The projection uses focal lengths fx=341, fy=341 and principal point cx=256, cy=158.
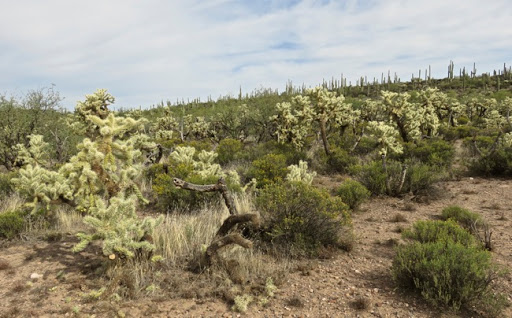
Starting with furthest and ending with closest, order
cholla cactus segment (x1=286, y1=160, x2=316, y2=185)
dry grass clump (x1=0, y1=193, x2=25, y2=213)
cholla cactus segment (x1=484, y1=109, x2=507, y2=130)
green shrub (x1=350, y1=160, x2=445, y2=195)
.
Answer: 1. cholla cactus segment (x1=484, y1=109, x2=507, y2=130)
2. green shrub (x1=350, y1=160, x2=445, y2=195)
3. cholla cactus segment (x1=286, y1=160, x2=316, y2=185)
4. dry grass clump (x1=0, y1=193, x2=25, y2=213)

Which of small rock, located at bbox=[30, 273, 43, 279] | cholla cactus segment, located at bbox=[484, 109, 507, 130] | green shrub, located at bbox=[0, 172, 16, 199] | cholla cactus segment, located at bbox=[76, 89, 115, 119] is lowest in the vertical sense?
small rock, located at bbox=[30, 273, 43, 279]

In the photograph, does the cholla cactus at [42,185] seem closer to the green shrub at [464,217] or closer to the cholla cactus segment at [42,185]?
the cholla cactus segment at [42,185]

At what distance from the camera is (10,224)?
6297 mm

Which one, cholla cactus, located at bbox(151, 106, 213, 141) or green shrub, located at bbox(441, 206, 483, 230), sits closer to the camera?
green shrub, located at bbox(441, 206, 483, 230)

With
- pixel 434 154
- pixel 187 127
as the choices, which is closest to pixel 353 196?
pixel 434 154

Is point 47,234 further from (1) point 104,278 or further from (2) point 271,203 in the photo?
(2) point 271,203

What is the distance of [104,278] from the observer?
4586mm

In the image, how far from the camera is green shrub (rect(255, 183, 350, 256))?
550cm

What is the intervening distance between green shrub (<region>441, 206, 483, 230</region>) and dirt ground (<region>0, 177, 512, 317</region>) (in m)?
0.36

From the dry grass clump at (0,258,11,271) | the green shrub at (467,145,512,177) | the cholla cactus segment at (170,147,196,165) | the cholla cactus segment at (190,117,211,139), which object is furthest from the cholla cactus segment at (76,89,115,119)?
the cholla cactus segment at (190,117,211,139)

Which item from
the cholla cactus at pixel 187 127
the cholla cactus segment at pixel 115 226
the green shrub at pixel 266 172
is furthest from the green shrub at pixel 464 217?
the cholla cactus at pixel 187 127

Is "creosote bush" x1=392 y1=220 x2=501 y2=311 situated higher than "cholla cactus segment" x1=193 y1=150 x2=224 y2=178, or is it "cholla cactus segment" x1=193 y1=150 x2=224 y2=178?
"cholla cactus segment" x1=193 y1=150 x2=224 y2=178

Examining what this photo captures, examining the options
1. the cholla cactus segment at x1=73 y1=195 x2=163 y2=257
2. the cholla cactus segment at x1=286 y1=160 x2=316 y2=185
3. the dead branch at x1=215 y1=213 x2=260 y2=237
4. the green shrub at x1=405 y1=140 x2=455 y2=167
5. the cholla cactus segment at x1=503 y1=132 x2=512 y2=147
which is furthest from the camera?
the green shrub at x1=405 y1=140 x2=455 y2=167

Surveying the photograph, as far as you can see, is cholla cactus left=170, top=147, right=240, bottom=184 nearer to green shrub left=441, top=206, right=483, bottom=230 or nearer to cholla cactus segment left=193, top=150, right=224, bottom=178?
cholla cactus segment left=193, top=150, right=224, bottom=178
